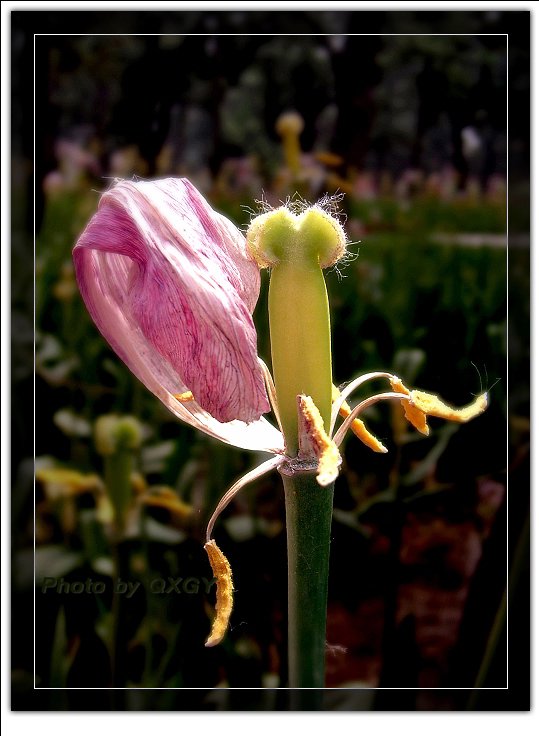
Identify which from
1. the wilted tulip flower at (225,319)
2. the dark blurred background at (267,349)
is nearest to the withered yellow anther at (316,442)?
the wilted tulip flower at (225,319)

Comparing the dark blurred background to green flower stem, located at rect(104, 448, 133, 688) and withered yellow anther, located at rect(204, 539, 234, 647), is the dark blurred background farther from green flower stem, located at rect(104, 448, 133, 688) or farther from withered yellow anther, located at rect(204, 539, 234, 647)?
withered yellow anther, located at rect(204, 539, 234, 647)

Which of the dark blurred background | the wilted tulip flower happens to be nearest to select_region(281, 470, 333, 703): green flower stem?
the wilted tulip flower

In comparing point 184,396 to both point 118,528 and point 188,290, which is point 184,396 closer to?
point 188,290

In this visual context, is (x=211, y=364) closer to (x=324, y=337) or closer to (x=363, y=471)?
(x=324, y=337)

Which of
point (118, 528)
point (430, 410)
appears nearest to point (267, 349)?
point (118, 528)

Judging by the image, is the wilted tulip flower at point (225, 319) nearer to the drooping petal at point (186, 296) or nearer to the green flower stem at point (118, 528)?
the drooping petal at point (186, 296)

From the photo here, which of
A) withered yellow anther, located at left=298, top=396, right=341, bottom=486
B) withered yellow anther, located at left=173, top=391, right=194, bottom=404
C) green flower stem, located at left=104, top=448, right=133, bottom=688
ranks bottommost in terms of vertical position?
green flower stem, located at left=104, top=448, right=133, bottom=688

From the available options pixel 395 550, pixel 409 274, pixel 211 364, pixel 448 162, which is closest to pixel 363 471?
pixel 395 550
